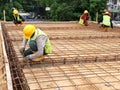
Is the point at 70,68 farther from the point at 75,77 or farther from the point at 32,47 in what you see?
the point at 32,47

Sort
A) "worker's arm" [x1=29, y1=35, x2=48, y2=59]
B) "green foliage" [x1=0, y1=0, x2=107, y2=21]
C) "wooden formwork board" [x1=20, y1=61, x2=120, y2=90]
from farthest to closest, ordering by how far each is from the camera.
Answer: "green foliage" [x1=0, y1=0, x2=107, y2=21] < "worker's arm" [x1=29, y1=35, x2=48, y2=59] < "wooden formwork board" [x1=20, y1=61, x2=120, y2=90]

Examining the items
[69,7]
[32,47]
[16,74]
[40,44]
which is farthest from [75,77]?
[69,7]

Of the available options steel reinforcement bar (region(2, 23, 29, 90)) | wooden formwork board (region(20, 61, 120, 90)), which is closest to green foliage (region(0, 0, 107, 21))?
steel reinforcement bar (region(2, 23, 29, 90))

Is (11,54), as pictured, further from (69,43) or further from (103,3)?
(103,3)

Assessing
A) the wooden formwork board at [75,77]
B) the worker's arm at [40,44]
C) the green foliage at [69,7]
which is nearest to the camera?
the wooden formwork board at [75,77]

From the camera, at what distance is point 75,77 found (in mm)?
4238

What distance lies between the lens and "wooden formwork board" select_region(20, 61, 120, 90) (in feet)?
12.6

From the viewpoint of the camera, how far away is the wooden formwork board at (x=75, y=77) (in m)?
3.85

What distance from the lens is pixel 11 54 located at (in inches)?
217

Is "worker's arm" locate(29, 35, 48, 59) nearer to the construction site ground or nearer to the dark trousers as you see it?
the dark trousers

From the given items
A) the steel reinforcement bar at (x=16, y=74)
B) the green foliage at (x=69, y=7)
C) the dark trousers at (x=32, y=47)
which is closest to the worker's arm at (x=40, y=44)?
the dark trousers at (x=32, y=47)

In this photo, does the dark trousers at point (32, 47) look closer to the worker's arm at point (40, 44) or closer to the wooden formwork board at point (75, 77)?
the worker's arm at point (40, 44)

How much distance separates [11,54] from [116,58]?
2.34m

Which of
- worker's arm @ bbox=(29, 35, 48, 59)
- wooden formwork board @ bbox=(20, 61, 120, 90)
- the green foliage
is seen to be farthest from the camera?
the green foliage
